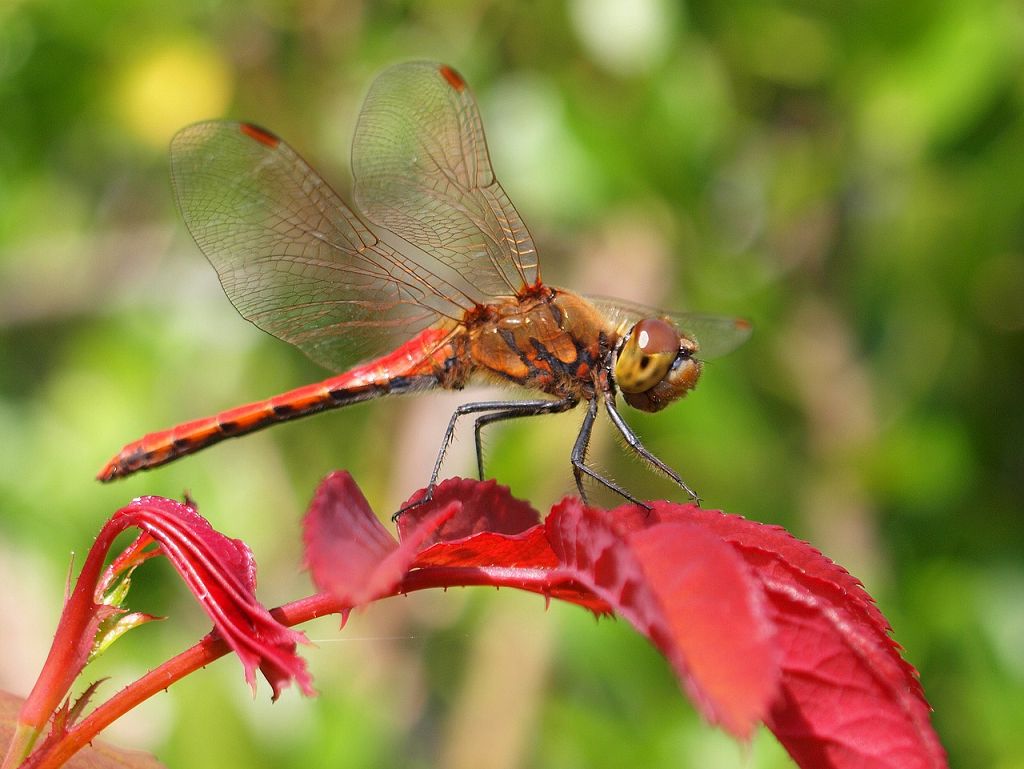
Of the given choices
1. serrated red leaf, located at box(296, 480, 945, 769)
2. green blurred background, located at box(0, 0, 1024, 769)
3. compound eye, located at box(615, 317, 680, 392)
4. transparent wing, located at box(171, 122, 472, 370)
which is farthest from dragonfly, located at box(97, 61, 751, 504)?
serrated red leaf, located at box(296, 480, 945, 769)

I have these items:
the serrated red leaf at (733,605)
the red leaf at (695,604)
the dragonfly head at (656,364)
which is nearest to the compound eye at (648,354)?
the dragonfly head at (656,364)

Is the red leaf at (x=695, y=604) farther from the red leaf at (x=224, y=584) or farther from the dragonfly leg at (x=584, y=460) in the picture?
the dragonfly leg at (x=584, y=460)

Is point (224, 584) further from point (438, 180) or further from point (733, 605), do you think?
point (438, 180)

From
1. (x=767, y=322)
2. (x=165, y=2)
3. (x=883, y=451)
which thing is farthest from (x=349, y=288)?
(x=165, y=2)

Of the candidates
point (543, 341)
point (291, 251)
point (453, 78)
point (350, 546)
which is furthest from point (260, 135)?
point (350, 546)

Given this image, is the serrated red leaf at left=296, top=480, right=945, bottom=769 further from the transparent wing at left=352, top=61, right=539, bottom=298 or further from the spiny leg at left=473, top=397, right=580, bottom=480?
the transparent wing at left=352, top=61, right=539, bottom=298

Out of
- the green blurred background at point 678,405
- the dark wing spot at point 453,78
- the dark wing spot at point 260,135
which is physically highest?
the dark wing spot at point 453,78

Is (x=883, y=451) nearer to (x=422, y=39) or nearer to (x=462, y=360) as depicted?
(x=462, y=360)
